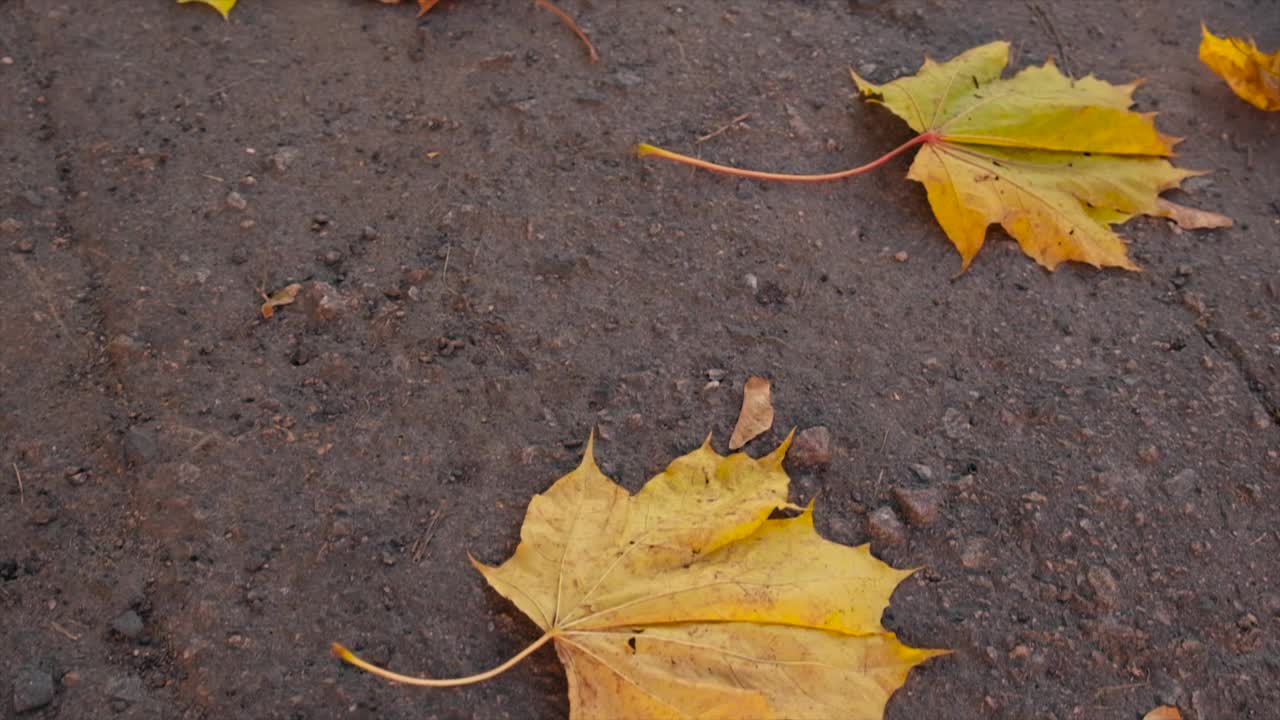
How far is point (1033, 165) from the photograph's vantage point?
6.19 ft

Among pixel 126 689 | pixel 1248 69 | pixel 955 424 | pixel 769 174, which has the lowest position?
pixel 126 689

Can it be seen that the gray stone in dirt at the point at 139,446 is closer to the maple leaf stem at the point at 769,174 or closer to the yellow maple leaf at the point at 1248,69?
the maple leaf stem at the point at 769,174

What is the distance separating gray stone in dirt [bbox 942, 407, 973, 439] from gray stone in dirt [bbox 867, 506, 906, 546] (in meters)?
0.20

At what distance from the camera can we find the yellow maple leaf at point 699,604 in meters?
1.22

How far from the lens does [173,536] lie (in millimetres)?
1431

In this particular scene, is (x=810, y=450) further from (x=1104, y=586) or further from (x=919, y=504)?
(x=1104, y=586)

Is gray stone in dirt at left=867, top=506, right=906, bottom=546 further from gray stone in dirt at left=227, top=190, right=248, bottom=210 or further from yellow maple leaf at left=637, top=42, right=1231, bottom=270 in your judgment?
gray stone in dirt at left=227, top=190, right=248, bottom=210

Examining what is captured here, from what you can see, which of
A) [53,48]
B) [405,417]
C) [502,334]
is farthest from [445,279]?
[53,48]

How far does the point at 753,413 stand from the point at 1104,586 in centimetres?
55

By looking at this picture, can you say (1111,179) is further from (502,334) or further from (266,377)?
(266,377)

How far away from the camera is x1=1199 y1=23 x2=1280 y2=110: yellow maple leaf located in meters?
2.11

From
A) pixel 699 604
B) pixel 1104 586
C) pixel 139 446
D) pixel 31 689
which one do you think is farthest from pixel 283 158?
pixel 1104 586

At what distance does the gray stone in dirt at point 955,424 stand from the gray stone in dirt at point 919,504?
0.39ft

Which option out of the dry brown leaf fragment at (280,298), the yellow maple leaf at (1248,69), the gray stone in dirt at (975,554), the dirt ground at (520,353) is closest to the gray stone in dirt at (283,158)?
the dirt ground at (520,353)
